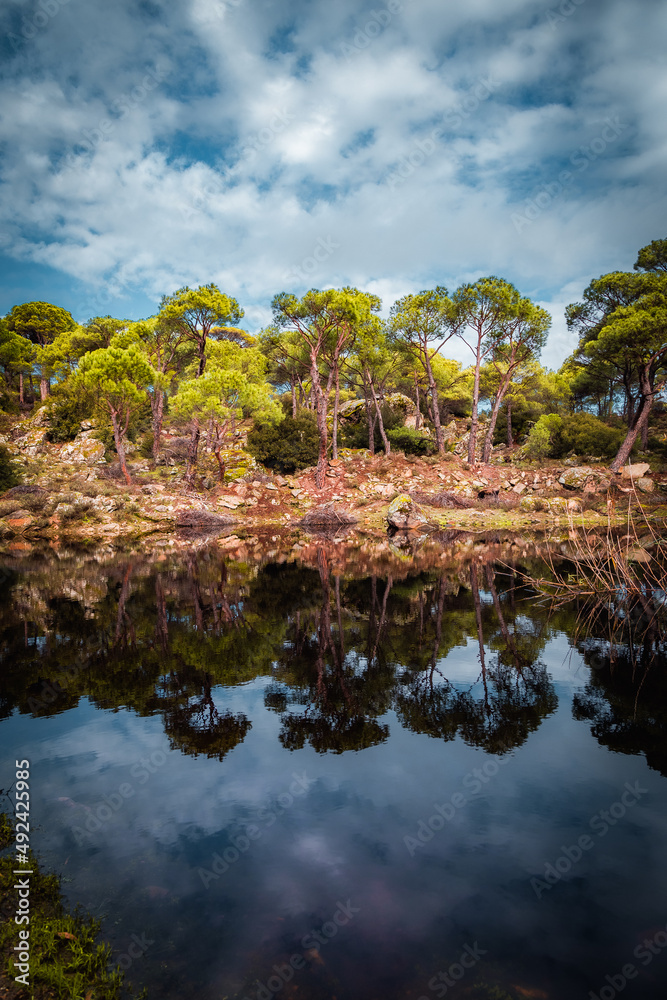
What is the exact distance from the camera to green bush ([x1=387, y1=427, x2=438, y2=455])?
4053 centimetres

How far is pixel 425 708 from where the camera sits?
718cm

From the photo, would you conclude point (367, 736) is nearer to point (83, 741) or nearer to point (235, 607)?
point (83, 741)

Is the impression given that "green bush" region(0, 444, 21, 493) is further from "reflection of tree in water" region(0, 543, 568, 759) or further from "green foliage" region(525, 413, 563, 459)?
"green foliage" region(525, 413, 563, 459)

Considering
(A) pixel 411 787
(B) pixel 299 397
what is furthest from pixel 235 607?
(B) pixel 299 397

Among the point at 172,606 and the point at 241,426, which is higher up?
the point at 241,426

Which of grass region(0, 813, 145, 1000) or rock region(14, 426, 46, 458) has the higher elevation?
rock region(14, 426, 46, 458)

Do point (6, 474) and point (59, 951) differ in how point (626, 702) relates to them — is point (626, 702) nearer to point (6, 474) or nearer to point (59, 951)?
point (59, 951)

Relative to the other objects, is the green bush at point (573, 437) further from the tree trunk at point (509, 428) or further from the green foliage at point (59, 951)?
the green foliage at point (59, 951)

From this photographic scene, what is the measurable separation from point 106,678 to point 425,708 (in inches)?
231

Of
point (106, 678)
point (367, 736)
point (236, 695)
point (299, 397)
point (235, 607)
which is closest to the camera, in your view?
point (367, 736)

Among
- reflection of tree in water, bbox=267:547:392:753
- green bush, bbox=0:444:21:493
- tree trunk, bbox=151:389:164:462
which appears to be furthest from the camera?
tree trunk, bbox=151:389:164:462

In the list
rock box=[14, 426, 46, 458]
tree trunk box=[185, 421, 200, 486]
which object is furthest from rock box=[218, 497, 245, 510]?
rock box=[14, 426, 46, 458]

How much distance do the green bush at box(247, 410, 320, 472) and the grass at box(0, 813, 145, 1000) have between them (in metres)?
32.3

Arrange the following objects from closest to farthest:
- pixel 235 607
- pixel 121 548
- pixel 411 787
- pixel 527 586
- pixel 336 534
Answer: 1. pixel 411 787
2. pixel 235 607
3. pixel 527 586
4. pixel 121 548
5. pixel 336 534
